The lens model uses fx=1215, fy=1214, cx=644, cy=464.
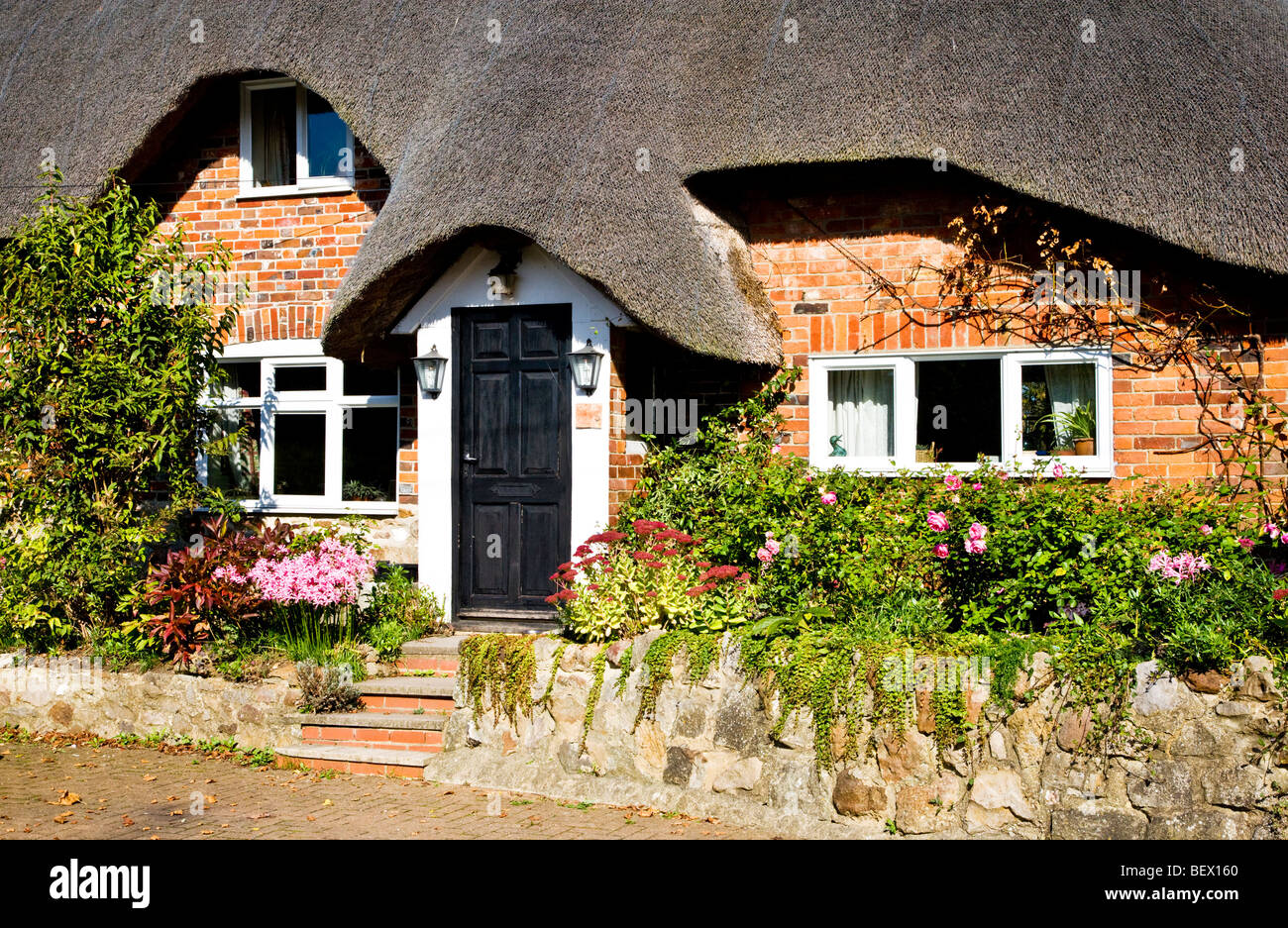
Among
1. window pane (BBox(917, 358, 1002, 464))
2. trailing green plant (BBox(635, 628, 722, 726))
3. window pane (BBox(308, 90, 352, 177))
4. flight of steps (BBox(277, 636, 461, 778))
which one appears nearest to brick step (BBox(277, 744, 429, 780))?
flight of steps (BBox(277, 636, 461, 778))

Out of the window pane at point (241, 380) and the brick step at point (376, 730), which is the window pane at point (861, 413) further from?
the window pane at point (241, 380)

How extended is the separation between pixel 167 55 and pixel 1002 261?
714cm

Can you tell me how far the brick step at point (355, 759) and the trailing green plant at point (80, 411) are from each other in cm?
180

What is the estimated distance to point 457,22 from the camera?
9742mm

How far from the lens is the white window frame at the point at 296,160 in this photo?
10102mm

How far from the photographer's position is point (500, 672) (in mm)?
7164

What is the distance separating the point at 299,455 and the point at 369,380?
906 millimetres

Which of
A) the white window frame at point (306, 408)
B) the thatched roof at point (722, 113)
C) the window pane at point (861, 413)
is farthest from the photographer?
the white window frame at point (306, 408)

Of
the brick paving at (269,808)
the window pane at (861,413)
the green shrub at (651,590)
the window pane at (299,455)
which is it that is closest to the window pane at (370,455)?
the window pane at (299,455)

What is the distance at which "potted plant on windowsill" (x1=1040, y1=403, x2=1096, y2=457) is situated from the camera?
823 centimetres

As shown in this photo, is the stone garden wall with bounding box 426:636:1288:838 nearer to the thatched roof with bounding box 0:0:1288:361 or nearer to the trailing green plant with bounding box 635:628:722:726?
the trailing green plant with bounding box 635:628:722:726

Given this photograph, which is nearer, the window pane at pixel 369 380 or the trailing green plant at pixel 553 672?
the trailing green plant at pixel 553 672
